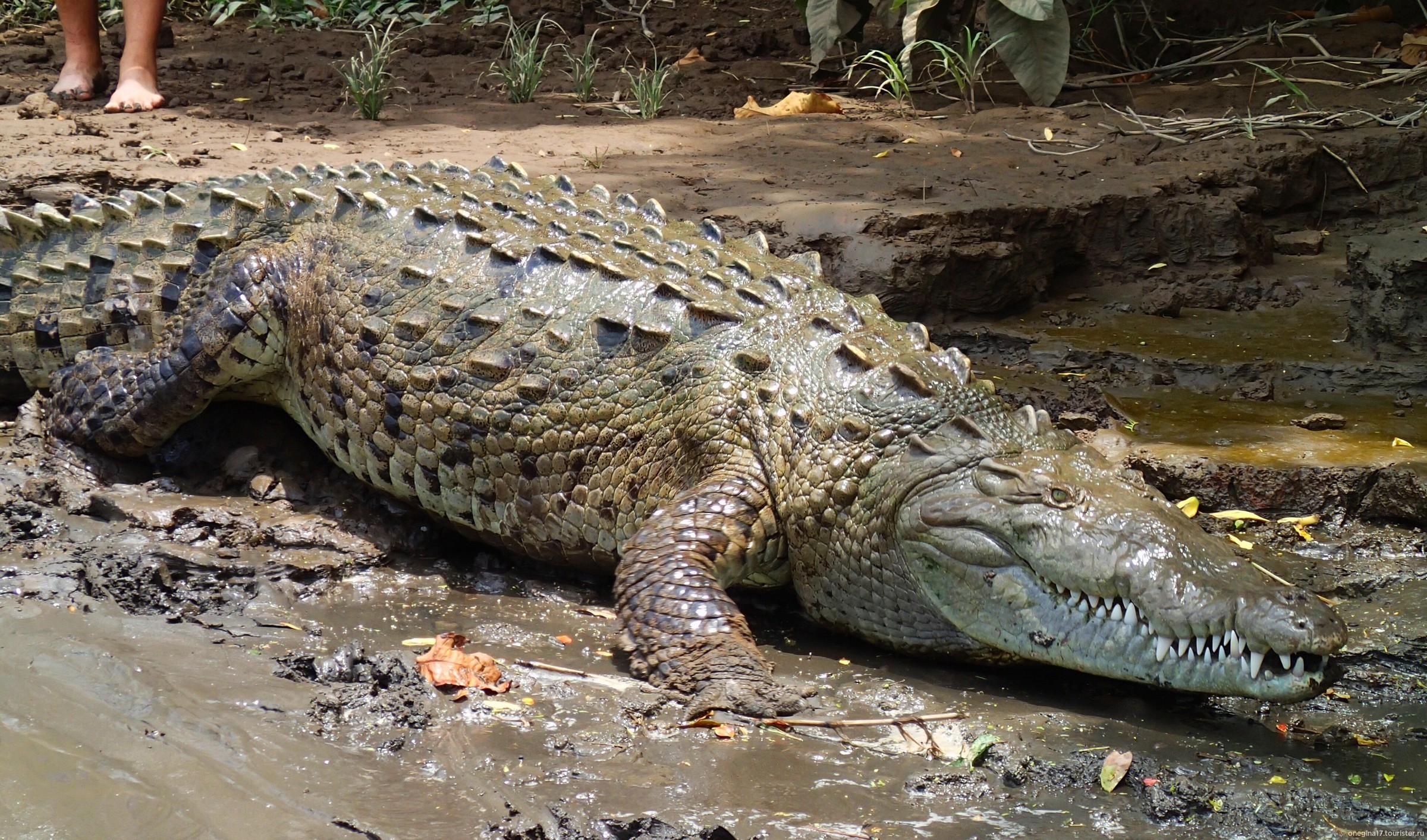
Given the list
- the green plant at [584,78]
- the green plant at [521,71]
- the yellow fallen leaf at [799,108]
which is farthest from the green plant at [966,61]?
the green plant at [521,71]

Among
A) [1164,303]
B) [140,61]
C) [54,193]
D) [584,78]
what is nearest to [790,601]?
[1164,303]

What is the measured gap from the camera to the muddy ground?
2824 millimetres

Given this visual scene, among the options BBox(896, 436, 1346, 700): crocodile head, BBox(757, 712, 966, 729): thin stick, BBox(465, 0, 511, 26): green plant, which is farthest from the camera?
BBox(465, 0, 511, 26): green plant

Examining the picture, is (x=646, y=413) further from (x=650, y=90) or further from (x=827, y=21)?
(x=827, y=21)

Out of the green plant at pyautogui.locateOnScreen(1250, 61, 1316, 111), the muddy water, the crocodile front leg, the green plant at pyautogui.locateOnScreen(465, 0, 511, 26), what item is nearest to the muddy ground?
the muddy water

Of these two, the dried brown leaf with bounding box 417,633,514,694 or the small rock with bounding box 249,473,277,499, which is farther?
the small rock with bounding box 249,473,277,499

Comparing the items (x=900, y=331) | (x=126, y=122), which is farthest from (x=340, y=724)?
(x=126, y=122)

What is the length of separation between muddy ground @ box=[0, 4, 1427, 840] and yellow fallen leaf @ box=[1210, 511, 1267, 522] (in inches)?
1.2

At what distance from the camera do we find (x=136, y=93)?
837 cm

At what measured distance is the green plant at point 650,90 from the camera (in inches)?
338

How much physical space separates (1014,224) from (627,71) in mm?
4131

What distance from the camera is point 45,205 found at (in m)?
5.51

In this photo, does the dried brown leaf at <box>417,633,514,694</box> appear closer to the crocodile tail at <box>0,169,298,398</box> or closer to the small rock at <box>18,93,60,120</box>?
the crocodile tail at <box>0,169,298,398</box>

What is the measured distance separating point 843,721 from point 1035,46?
6230 mm
